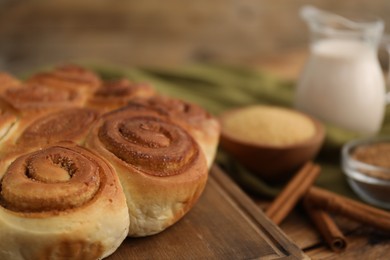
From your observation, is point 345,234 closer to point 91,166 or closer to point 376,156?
point 376,156

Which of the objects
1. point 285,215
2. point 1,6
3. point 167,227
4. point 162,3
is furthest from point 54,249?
point 162,3

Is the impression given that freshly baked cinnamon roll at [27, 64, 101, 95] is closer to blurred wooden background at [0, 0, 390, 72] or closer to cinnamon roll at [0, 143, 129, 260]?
cinnamon roll at [0, 143, 129, 260]

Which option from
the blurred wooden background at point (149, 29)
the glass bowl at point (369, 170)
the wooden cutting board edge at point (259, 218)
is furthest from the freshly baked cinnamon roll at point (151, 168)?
the blurred wooden background at point (149, 29)

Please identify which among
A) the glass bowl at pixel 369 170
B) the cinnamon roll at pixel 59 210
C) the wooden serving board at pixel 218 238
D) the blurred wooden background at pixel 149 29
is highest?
→ the cinnamon roll at pixel 59 210

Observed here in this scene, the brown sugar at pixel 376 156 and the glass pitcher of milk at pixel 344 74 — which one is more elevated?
the glass pitcher of milk at pixel 344 74

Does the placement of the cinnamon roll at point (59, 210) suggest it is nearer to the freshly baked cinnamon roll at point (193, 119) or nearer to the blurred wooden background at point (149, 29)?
the freshly baked cinnamon roll at point (193, 119)

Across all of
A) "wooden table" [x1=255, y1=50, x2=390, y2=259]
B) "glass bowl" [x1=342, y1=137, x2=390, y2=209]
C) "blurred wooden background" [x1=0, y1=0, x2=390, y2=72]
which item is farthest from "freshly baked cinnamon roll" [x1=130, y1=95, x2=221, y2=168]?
"blurred wooden background" [x1=0, y1=0, x2=390, y2=72]

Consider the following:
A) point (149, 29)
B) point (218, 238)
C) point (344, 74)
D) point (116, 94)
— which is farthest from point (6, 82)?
point (149, 29)
